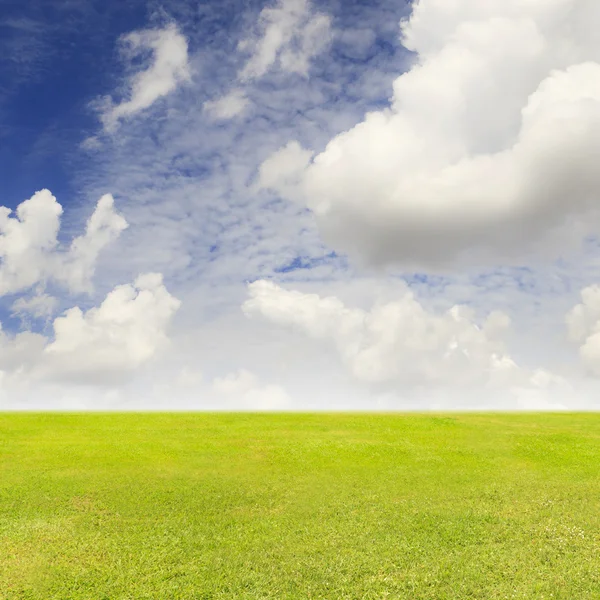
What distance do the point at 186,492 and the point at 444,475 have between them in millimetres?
20023

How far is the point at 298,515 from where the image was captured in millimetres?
31641

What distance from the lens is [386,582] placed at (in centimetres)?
2361

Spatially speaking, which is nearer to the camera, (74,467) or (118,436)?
(74,467)

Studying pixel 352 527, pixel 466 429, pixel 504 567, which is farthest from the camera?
pixel 466 429

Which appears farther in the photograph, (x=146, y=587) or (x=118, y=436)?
(x=118, y=436)

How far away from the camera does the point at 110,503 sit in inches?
1304

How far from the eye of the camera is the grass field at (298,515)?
23.8m

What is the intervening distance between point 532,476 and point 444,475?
7.02 meters

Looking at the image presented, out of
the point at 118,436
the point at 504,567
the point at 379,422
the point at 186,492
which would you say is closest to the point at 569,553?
the point at 504,567

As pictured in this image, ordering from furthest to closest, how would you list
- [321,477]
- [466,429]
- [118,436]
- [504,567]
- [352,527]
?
[466,429] < [118,436] < [321,477] < [352,527] < [504,567]

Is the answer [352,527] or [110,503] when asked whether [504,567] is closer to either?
[352,527]

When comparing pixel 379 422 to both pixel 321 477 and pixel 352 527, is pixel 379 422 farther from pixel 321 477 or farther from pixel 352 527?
pixel 352 527

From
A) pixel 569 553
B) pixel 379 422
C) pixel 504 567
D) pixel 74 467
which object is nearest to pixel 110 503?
pixel 74 467

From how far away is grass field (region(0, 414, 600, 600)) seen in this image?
2380 centimetres
